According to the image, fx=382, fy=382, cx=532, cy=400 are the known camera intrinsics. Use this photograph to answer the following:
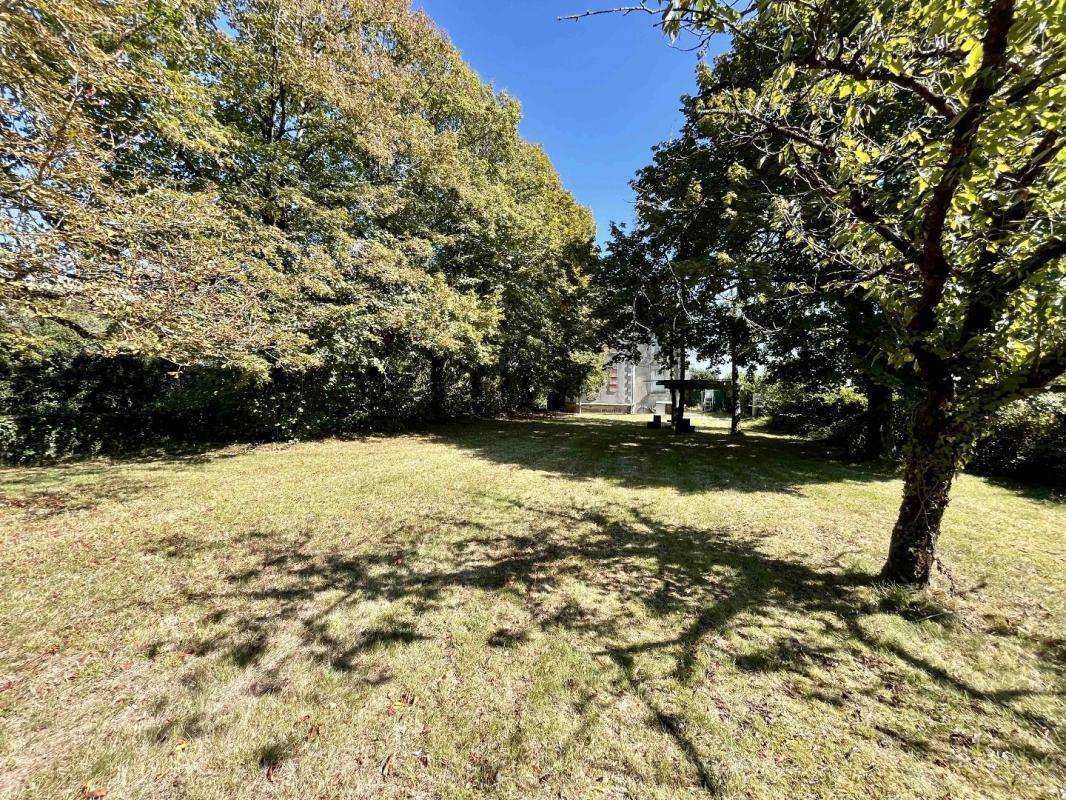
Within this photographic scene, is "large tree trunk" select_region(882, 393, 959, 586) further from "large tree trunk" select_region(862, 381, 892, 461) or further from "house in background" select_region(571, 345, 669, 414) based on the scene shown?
"house in background" select_region(571, 345, 669, 414)

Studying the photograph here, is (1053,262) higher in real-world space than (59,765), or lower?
higher

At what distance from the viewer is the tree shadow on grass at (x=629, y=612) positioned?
270 cm

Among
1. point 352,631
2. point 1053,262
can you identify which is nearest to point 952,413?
point 1053,262

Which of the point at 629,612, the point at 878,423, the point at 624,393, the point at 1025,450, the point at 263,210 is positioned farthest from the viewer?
the point at 624,393

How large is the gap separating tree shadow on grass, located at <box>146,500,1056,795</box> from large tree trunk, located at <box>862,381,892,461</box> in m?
8.86

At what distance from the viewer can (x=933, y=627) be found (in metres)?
3.46

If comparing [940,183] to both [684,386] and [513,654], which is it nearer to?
[513,654]

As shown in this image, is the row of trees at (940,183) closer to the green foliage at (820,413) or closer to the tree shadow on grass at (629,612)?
the tree shadow on grass at (629,612)

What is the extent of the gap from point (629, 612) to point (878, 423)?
11.7m

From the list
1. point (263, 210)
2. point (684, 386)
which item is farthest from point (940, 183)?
point (684, 386)

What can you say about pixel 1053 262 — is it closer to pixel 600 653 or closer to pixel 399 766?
pixel 600 653

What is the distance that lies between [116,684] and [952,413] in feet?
24.1

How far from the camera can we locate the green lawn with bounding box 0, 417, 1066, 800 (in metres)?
2.20

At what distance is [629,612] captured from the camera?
370cm
